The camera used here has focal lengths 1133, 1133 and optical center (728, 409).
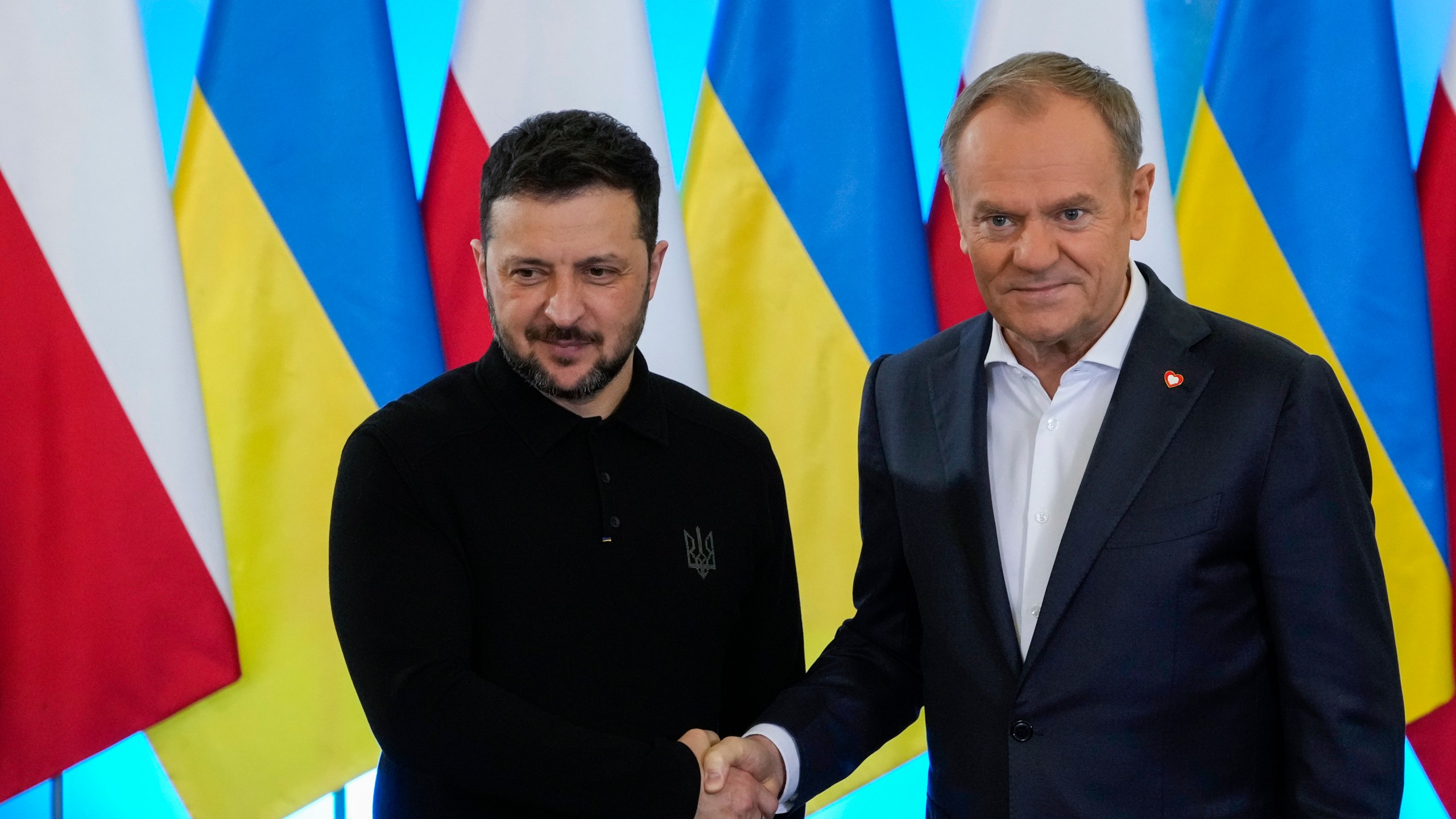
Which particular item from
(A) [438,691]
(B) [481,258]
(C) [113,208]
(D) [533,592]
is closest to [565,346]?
(B) [481,258]

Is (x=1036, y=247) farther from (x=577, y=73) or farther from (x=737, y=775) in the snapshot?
(x=577, y=73)

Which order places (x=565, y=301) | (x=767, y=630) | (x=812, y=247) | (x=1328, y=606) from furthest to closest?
(x=812, y=247), (x=767, y=630), (x=565, y=301), (x=1328, y=606)

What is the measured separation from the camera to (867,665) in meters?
1.67

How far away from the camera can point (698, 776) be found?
1.38m

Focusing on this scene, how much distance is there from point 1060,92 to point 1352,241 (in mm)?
1305

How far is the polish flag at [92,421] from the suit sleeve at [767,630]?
1.14 m

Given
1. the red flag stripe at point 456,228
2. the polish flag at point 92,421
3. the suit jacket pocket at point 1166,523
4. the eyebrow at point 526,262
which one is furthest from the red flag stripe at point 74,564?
the suit jacket pocket at point 1166,523

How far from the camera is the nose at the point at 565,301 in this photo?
A: 1359mm

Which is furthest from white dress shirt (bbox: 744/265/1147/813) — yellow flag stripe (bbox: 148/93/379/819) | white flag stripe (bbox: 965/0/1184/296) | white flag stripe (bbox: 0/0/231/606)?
white flag stripe (bbox: 0/0/231/606)

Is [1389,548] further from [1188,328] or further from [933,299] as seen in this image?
[1188,328]

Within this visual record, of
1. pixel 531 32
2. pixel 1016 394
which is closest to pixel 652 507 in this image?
pixel 1016 394

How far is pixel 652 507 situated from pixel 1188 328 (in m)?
0.69

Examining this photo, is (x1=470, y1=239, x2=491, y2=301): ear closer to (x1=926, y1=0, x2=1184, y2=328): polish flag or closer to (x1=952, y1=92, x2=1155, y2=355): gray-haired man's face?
→ (x1=952, y1=92, x2=1155, y2=355): gray-haired man's face

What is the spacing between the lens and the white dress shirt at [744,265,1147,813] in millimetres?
1369
